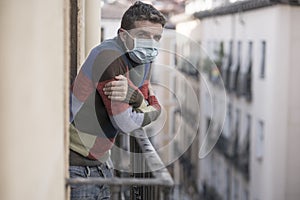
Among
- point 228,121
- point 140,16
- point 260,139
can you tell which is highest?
point 140,16

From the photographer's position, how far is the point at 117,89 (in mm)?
2910

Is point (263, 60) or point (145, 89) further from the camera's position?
point (263, 60)

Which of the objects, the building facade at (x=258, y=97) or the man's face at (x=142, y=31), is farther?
the building facade at (x=258, y=97)

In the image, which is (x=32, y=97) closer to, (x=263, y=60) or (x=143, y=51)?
(x=143, y=51)

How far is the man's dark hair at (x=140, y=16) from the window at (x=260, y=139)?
1477 cm

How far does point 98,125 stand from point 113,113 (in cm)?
14

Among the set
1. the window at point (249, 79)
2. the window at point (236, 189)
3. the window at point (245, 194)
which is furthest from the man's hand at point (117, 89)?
the window at point (236, 189)

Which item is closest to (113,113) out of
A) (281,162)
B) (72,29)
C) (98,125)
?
(98,125)

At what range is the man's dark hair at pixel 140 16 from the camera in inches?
122

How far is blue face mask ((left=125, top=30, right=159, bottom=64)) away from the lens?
302 centimetres

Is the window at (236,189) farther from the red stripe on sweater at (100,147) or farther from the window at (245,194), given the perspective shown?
the red stripe on sweater at (100,147)

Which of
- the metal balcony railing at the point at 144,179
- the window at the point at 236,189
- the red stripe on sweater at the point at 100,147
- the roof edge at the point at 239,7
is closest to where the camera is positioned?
the metal balcony railing at the point at 144,179

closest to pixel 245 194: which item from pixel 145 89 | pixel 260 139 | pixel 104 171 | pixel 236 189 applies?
pixel 236 189

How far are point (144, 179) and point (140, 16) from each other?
2.41 feet
